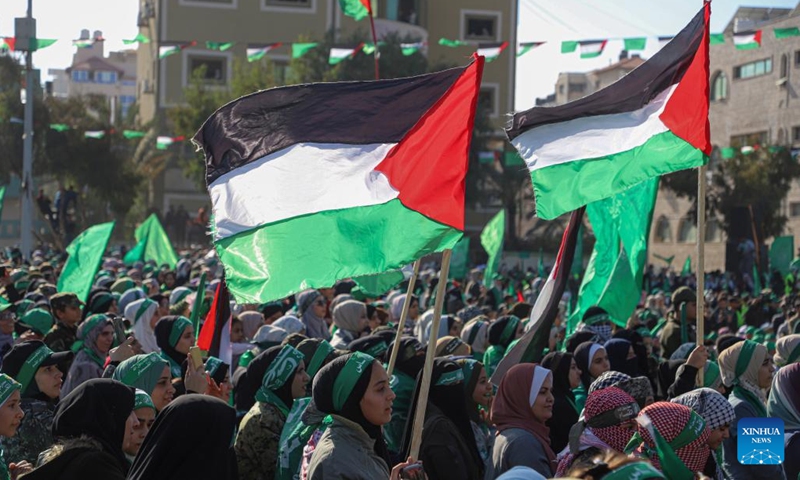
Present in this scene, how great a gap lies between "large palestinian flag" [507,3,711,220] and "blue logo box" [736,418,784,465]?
220 centimetres

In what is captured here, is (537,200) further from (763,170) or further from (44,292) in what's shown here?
(763,170)

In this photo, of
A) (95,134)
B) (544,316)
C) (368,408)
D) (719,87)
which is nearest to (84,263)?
(544,316)

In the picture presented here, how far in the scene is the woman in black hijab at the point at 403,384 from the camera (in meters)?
6.69

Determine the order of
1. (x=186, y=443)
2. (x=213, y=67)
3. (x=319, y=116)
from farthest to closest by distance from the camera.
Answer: (x=213, y=67) → (x=319, y=116) → (x=186, y=443)

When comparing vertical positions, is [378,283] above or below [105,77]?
below

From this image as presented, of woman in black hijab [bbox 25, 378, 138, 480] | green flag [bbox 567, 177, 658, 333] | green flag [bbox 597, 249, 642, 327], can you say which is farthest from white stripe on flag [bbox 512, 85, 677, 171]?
woman in black hijab [bbox 25, 378, 138, 480]

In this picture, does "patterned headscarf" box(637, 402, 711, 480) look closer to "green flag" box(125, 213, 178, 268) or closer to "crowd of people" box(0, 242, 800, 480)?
"crowd of people" box(0, 242, 800, 480)

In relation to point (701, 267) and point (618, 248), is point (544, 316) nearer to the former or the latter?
point (701, 267)

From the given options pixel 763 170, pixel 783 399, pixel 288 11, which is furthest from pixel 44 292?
pixel 288 11

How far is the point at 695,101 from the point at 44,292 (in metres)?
7.76

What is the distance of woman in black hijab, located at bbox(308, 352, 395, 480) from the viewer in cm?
480

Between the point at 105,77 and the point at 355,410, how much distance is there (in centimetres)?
11666

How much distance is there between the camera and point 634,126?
7.83 metres

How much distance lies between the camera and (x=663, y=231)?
5869 centimetres
